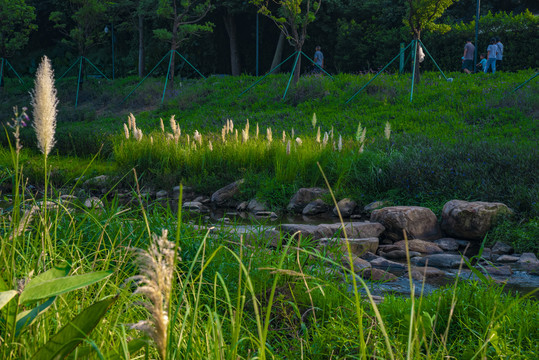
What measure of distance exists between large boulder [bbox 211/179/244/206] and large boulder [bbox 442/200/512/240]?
11.5 ft

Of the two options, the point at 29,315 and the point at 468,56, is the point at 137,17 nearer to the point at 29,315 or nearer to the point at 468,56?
the point at 468,56

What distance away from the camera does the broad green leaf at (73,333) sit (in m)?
1.61

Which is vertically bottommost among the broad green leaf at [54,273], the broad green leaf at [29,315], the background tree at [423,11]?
the broad green leaf at [29,315]

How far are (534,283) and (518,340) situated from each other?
2.36m

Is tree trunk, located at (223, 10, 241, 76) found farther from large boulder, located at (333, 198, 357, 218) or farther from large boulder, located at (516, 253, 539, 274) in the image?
large boulder, located at (516, 253, 539, 274)

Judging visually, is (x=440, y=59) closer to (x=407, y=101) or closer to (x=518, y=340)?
(x=407, y=101)

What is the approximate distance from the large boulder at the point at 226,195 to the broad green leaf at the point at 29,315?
7.01 meters

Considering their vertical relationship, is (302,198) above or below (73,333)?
below

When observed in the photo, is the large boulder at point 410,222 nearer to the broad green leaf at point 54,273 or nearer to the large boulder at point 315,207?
the large boulder at point 315,207

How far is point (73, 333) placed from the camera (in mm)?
1656

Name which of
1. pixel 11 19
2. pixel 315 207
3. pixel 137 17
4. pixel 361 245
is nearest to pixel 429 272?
pixel 361 245

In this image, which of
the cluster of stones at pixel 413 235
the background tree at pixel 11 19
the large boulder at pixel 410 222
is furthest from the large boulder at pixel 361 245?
the background tree at pixel 11 19

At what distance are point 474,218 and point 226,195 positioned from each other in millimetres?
3915

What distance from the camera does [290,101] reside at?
16828mm
